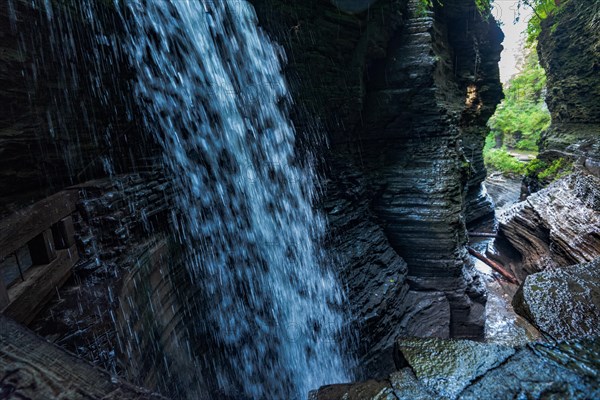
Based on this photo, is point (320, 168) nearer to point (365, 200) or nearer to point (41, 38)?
point (365, 200)

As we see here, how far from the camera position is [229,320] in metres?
5.63

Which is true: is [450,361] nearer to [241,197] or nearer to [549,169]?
[241,197]

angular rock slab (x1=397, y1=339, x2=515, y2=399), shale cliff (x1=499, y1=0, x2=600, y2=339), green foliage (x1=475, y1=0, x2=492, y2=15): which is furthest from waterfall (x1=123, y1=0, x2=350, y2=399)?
green foliage (x1=475, y1=0, x2=492, y2=15)

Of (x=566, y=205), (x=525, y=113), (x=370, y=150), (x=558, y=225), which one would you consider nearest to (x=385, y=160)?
(x=370, y=150)

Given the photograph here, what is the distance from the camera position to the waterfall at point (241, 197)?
5246mm

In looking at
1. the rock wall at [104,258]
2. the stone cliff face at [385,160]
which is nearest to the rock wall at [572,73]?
the stone cliff face at [385,160]

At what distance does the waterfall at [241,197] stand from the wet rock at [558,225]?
17.3 ft

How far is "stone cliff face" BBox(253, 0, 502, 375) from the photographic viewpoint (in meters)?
5.70

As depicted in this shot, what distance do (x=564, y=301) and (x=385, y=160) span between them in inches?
196

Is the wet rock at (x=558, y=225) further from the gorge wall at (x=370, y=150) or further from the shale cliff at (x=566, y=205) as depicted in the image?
the gorge wall at (x=370, y=150)

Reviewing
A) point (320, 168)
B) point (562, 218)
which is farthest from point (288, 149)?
point (562, 218)

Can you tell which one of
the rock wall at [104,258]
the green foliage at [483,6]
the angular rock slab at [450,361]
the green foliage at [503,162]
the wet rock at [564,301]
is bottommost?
the green foliage at [503,162]

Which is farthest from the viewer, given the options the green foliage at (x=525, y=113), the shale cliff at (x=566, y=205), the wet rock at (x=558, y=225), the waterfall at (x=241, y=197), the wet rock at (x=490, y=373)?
the green foliage at (x=525, y=113)

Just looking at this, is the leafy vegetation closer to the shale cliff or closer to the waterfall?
the shale cliff
